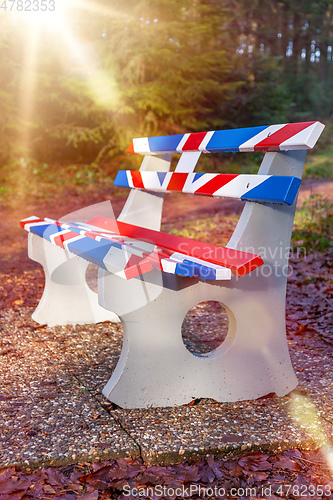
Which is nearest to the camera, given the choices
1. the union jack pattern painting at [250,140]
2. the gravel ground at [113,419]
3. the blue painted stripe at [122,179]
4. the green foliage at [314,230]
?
the gravel ground at [113,419]

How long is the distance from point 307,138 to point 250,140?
1.28 ft

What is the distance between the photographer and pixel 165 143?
3.33 m

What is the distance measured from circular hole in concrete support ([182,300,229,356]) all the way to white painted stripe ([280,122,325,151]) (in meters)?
1.48

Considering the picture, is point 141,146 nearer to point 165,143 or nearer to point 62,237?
point 165,143

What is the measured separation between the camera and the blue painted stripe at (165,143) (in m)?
3.20

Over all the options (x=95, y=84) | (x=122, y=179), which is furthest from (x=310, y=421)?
(x=95, y=84)

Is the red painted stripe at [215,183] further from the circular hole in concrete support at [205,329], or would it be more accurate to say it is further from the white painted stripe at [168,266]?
the circular hole in concrete support at [205,329]

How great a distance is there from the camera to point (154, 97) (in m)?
12.5

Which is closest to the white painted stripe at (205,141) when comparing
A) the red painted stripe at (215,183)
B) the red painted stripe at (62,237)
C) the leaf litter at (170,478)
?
the red painted stripe at (215,183)

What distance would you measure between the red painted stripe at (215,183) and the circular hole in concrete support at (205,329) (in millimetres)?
1004

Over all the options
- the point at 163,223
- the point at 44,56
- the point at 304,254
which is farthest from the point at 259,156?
the point at 304,254

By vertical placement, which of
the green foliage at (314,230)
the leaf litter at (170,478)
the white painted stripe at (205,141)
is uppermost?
the white painted stripe at (205,141)

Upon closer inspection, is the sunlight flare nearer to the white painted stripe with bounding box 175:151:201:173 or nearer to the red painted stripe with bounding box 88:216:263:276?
the red painted stripe with bounding box 88:216:263:276

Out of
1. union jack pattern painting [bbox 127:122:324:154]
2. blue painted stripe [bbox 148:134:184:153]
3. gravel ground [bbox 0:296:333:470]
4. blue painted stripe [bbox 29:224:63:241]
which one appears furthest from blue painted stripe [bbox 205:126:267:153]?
gravel ground [bbox 0:296:333:470]
